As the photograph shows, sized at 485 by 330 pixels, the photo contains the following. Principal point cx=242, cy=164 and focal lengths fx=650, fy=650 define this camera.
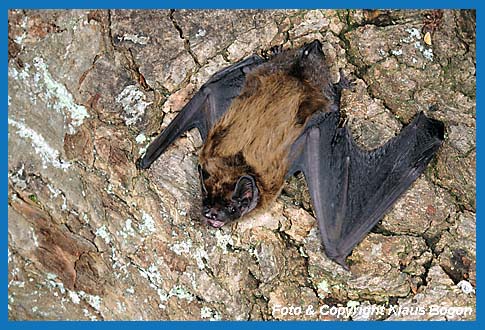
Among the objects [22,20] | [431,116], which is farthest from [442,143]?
[22,20]

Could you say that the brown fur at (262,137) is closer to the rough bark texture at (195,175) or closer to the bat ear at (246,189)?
the bat ear at (246,189)

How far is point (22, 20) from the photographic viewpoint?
4.07 metres

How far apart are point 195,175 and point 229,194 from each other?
0.93 ft

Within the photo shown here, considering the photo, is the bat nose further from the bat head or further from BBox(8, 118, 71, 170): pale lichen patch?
BBox(8, 118, 71, 170): pale lichen patch

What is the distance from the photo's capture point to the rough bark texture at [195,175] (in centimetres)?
362

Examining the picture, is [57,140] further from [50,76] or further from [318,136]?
[318,136]

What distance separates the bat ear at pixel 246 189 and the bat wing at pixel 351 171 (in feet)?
0.95

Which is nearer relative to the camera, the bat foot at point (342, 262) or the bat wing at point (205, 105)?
the bat foot at point (342, 262)

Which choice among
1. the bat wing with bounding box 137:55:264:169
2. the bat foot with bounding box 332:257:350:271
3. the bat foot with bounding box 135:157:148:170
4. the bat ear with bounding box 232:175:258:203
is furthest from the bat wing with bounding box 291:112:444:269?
the bat foot with bounding box 135:157:148:170

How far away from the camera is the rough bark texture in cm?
362

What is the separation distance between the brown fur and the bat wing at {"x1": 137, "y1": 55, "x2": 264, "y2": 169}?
0.65 ft

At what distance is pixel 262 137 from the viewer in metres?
3.79

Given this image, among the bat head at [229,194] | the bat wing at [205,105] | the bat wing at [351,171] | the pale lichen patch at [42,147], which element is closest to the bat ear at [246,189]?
the bat head at [229,194]

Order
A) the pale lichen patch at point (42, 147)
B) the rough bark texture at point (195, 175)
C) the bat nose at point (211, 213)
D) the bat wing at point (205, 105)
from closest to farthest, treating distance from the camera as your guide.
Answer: the rough bark texture at point (195, 175), the bat nose at point (211, 213), the bat wing at point (205, 105), the pale lichen patch at point (42, 147)
